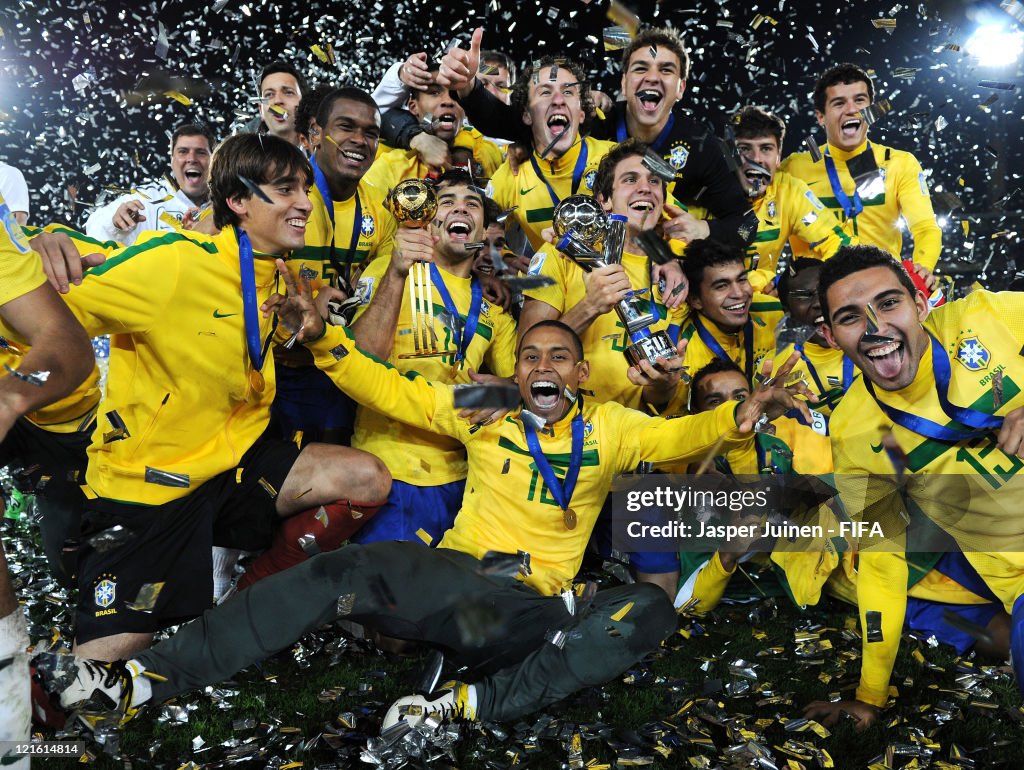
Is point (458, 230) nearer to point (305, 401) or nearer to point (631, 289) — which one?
point (631, 289)


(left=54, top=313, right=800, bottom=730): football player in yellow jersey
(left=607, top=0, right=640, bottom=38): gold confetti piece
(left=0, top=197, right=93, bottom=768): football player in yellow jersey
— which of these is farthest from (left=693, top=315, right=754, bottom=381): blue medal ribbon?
(left=0, top=197, right=93, bottom=768): football player in yellow jersey

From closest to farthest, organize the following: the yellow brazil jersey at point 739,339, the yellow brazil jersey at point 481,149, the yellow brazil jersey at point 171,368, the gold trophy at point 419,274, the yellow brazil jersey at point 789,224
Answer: the yellow brazil jersey at point 171,368 < the gold trophy at point 419,274 < the yellow brazil jersey at point 739,339 < the yellow brazil jersey at point 789,224 < the yellow brazil jersey at point 481,149

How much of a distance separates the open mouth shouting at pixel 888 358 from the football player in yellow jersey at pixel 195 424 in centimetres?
197

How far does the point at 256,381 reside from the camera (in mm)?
3557

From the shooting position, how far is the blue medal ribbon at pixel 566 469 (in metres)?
3.48

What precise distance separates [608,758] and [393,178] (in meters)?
3.21

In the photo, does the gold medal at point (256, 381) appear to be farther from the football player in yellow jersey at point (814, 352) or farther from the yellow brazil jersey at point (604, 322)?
the football player in yellow jersey at point (814, 352)

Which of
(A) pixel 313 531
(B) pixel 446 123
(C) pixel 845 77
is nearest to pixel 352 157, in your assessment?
(B) pixel 446 123

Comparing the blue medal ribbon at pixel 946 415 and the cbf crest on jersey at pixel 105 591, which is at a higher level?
the blue medal ribbon at pixel 946 415

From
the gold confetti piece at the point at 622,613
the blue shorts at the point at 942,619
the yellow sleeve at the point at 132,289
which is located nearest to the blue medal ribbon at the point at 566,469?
the gold confetti piece at the point at 622,613

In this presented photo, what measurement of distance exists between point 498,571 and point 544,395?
28.7 inches

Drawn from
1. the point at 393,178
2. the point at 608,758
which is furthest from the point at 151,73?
the point at 608,758

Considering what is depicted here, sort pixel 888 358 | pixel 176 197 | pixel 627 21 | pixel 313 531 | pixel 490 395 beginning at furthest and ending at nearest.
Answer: pixel 627 21 < pixel 176 197 < pixel 313 531 < pixel 490 395 < pixel 888 358

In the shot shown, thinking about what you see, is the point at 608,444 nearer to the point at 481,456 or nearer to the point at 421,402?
the point at 481,456
